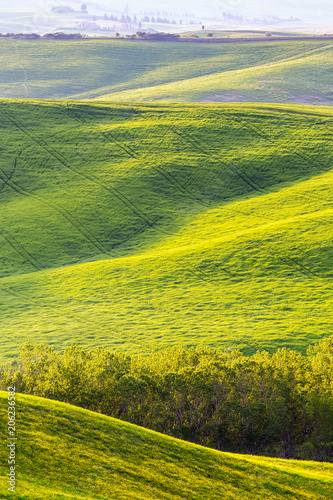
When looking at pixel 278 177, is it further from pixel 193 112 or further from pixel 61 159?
pixel 61 159

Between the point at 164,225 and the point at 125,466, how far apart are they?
69.1 meters

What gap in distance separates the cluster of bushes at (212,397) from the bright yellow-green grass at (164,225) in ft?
51.5

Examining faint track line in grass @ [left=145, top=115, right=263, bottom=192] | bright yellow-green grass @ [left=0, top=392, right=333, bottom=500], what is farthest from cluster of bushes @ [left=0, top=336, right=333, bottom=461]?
faint track line in grass @ [left=145, top=115, right=263, bottom=192]

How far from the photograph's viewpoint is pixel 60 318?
219 feet

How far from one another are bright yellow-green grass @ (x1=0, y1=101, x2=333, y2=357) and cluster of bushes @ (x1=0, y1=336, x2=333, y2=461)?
15695 millimetres

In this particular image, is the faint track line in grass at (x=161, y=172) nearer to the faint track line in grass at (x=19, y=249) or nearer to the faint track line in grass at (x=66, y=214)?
the faint track line in grass at (x=66, y=214)

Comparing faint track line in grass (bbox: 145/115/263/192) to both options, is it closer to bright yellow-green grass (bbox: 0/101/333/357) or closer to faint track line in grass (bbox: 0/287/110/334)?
bright yellow-green grass (bbox: 0/101/333/357)

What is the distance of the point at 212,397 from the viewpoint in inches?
1561

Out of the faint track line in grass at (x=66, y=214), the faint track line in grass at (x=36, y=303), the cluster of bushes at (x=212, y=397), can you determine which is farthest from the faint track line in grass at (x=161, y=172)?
the cluster of bushes at (x=212, y=397)

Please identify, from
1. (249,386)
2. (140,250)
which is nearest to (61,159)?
(140,250)

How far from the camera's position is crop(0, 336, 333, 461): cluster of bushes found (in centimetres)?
3891

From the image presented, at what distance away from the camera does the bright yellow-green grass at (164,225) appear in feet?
211

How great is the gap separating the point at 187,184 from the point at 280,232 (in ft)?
101

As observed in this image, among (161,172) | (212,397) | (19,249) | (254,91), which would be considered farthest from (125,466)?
(254,91)
